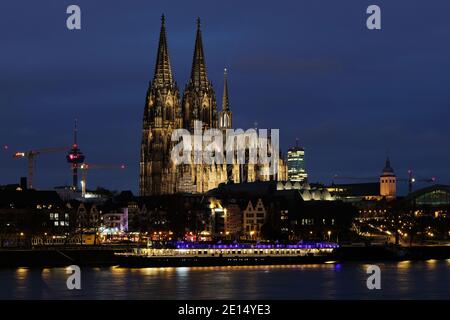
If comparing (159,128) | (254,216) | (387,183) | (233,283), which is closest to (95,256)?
(233,283)

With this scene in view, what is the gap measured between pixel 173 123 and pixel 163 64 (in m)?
6.38

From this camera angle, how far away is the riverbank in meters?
87.1

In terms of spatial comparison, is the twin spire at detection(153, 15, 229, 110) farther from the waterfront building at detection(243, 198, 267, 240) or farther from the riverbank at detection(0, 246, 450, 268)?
the riverbank at detection(0, 246, 450, 268)

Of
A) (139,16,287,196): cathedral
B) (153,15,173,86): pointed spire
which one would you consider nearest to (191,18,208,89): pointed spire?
(139,16,287,196): cathedral

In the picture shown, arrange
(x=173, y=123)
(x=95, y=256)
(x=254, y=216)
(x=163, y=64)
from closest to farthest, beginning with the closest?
(x=95, y=256)
(x=254, y=216)
(x=163, y=64)
(x=173, y=123)

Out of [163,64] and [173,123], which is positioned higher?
[163,64]

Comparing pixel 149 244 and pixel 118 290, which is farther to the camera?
pixel 149 244

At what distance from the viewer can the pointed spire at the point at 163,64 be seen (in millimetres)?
126438

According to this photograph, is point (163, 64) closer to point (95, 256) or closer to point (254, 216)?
point (254, 216)

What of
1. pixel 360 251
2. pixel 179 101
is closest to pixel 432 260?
pixel 360 251

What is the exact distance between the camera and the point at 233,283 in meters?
66.3

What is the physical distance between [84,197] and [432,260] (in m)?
65.8
